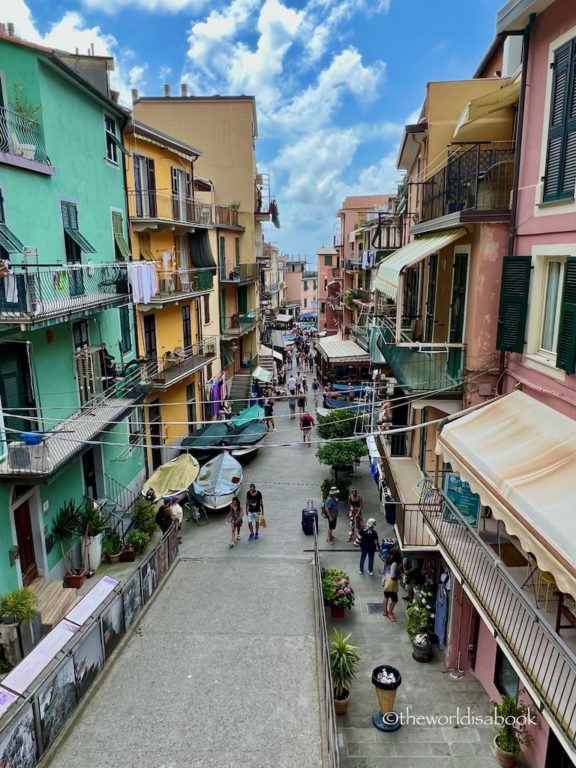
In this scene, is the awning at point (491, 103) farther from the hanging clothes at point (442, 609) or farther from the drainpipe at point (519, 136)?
the hanging clothes at point (442, 609)

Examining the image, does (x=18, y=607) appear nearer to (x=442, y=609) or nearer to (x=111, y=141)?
(x=442, y=609)

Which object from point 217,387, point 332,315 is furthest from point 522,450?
point 332,315

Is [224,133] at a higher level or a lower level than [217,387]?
higher

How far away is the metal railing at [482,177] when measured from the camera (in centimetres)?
1034

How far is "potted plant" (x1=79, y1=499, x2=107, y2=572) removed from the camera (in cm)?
1462

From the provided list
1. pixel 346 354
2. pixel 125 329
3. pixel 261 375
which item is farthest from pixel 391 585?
pixel 261 375

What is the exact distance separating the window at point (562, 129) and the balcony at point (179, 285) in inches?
549

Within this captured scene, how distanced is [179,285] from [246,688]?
1704 cm

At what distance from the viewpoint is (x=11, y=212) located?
38.3 feet

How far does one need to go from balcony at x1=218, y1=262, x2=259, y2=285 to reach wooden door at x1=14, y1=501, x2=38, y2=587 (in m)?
20.8

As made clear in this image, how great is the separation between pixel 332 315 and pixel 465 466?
55.1 m

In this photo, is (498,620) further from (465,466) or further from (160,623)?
(160,623)

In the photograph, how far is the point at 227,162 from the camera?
3594 cm

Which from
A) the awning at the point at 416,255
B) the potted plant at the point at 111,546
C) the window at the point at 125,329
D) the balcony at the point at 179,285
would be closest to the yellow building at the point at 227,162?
the balcony at the point at 179,285
